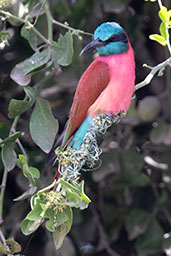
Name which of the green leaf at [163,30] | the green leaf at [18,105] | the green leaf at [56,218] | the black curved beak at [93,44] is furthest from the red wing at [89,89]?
the green leaf at [56,218]

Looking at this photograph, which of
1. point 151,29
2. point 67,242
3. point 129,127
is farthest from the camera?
point 151,29

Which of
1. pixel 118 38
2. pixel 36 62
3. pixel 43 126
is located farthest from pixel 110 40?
pixel 43 126

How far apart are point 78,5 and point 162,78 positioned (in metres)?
0.62

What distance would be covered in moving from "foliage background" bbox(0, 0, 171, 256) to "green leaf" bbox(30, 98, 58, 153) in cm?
39

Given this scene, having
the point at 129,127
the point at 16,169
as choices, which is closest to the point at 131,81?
the point at 129,127

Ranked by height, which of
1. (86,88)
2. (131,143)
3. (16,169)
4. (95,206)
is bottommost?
(95,206)

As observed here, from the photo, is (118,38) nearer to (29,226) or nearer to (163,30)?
(163,30)

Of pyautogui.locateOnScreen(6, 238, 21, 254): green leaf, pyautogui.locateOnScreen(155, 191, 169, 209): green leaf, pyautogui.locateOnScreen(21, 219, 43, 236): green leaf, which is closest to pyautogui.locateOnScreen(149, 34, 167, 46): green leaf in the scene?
pyautogui.locateOnScreen(21, 219, 43, 236): green leaf

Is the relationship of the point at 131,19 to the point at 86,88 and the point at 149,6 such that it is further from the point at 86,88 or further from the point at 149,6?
the point at 86,88

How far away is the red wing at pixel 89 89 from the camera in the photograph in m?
2.20

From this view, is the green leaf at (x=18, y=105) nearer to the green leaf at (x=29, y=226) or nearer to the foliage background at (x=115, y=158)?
the foliage background at (x=115, y=158)

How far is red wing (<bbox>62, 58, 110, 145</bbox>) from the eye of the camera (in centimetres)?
220

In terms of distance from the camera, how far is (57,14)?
281 cm

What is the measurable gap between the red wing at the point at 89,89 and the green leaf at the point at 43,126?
0.11m
